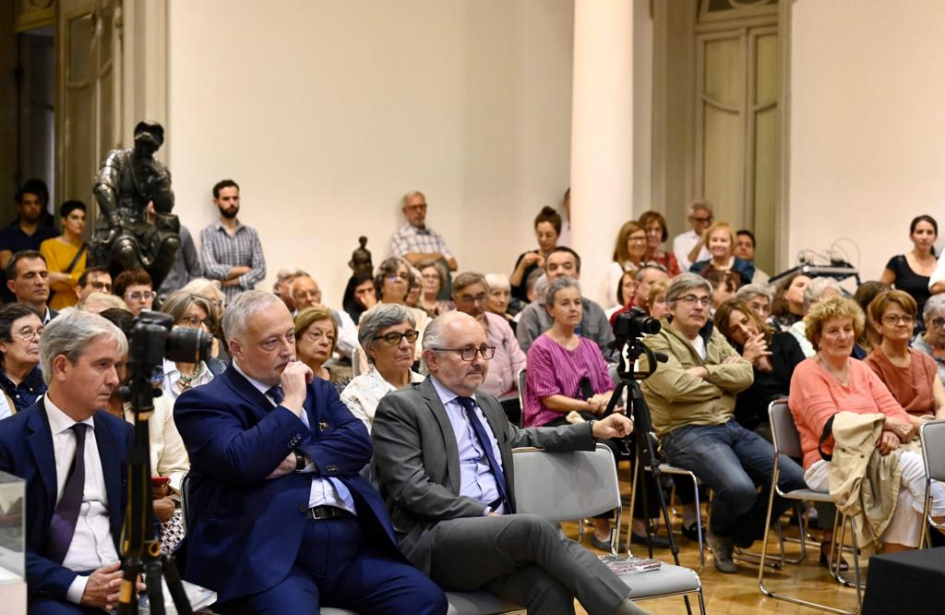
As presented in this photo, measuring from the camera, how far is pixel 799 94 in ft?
34.7

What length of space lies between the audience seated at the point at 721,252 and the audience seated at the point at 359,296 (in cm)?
227

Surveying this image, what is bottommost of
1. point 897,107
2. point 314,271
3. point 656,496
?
point 656,496

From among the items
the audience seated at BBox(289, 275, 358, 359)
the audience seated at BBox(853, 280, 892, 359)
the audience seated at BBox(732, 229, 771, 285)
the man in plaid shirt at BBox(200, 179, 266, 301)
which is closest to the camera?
the audience seated at BBox(853, 280, 892, 359)

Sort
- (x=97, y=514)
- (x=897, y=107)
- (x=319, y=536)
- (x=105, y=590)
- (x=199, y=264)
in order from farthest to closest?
(x=897, y=107) < (x=199, y=264) < (x=319, y=536) < (x=97, y=514) < (x=105, y=590)

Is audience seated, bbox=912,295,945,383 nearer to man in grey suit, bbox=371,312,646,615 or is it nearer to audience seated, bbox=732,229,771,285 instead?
man in grey suit, bbox=371,312,646,615

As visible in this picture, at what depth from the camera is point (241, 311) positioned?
361 cm

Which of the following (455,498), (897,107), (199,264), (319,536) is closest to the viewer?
(319,536)

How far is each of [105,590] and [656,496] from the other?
11.6 feet

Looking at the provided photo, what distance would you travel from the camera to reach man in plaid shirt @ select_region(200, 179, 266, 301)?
9188 mm

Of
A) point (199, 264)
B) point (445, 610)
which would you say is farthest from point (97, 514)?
point (199, 264)

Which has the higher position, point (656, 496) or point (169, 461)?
point (169, 461)

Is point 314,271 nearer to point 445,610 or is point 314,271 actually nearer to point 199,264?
point 199,264

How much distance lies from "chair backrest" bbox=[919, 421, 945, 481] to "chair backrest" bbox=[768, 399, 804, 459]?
2.41 ft

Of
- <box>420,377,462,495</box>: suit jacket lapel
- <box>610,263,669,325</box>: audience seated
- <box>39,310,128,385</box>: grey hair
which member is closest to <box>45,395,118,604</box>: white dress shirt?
<box>39,310,128,385</box>: grey hair
